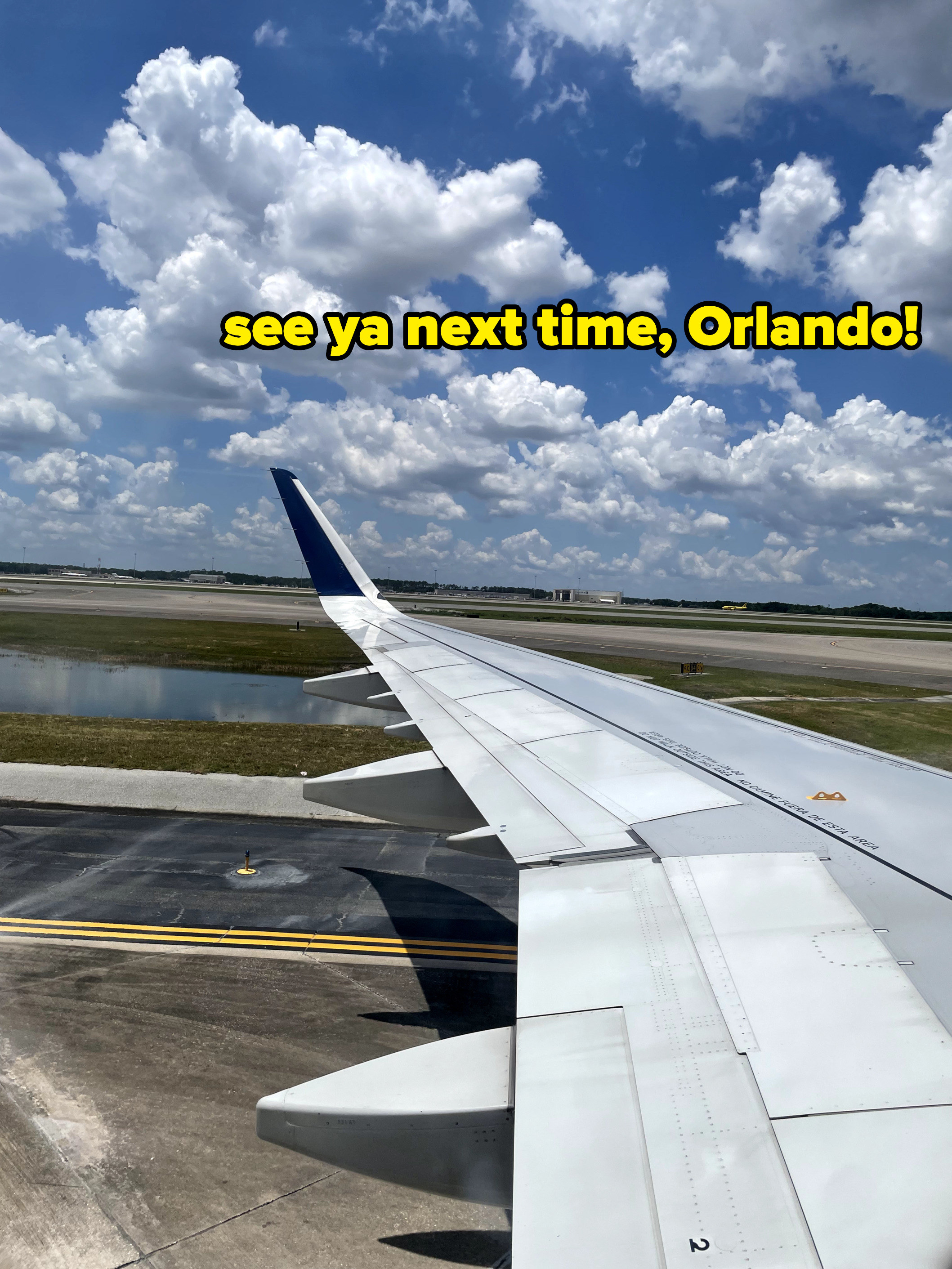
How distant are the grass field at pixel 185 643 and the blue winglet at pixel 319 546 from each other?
23804mm

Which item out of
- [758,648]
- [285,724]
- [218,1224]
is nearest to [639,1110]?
[218,1224]

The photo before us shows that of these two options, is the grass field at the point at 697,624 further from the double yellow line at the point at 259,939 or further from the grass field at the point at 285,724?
the double yellow line at the point at 259,939

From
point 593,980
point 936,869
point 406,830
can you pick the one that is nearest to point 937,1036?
point 593,980

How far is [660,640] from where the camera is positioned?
59.1m

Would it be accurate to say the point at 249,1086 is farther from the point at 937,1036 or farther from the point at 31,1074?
the point at 937,1036

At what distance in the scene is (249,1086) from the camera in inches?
273

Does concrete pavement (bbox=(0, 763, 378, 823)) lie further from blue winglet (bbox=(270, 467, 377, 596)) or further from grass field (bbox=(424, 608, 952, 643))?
grass field (bbox=(424, 608, 952, 643))

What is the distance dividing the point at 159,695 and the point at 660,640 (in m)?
39.5

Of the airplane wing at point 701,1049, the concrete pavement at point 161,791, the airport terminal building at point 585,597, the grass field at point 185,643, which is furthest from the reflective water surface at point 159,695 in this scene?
the airport terminal building at point 585,597

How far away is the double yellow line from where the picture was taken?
9.72 m

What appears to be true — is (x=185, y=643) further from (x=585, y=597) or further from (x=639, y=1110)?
(x=585, y=597)

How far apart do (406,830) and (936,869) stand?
11.4 metres

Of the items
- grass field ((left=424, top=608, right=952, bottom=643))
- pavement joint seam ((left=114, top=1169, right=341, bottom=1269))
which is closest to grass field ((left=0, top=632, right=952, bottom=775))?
pavement joint seam ((left=114, top=1169, right=341, bottom=1269))

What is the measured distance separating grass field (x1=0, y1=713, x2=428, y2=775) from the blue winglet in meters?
6.23
